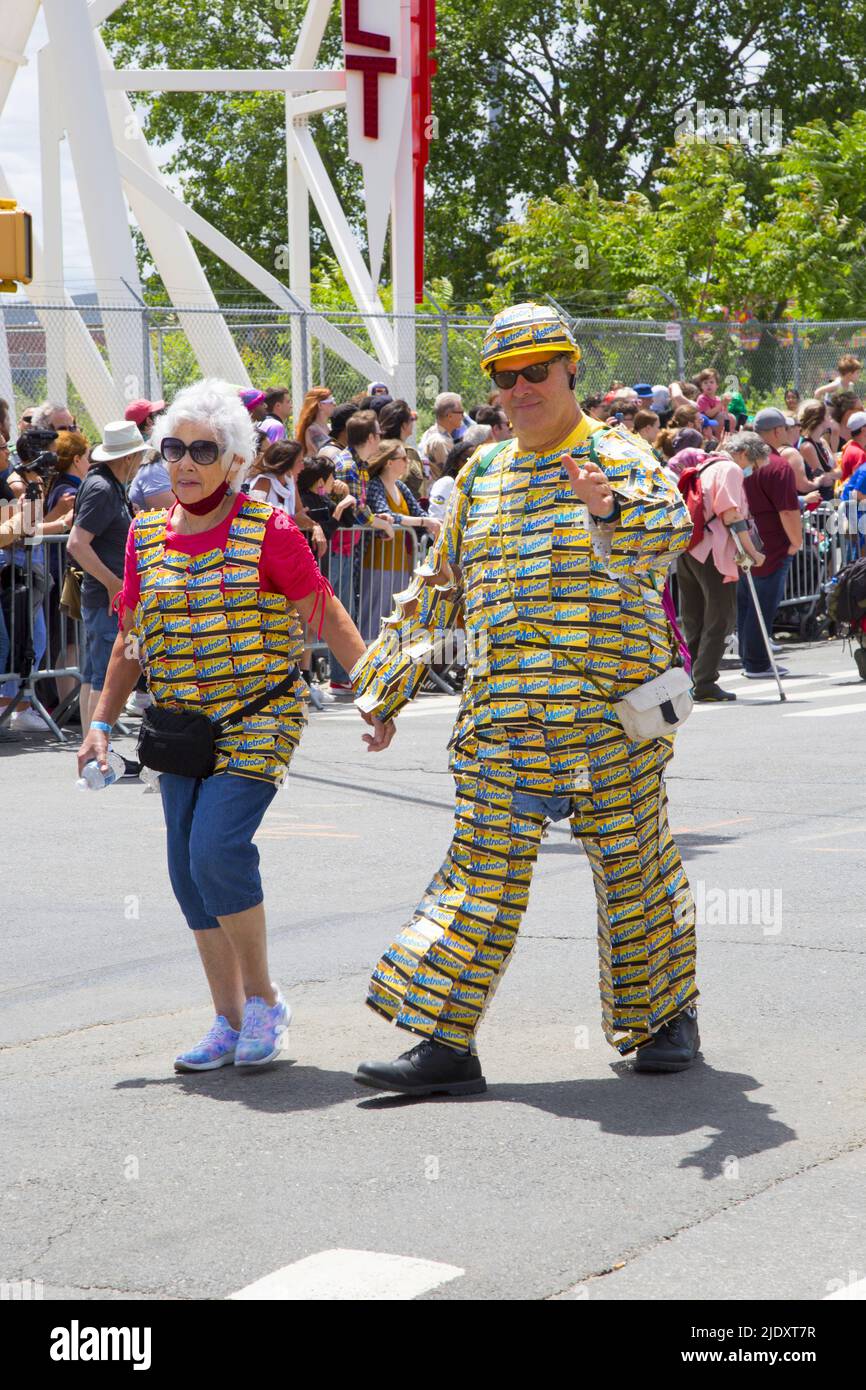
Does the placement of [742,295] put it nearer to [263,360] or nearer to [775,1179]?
[263,360]

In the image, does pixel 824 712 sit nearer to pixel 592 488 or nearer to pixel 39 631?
pixel 39 631

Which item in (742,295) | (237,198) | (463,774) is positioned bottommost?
(463,774)

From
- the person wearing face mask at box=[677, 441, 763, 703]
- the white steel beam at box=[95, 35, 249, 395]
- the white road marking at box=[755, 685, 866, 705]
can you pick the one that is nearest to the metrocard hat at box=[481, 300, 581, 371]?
the person wearing face mask at box=[677, 441, 763, 703]

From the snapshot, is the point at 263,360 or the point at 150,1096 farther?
the point at 263,360

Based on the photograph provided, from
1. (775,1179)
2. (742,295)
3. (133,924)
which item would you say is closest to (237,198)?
(742,295)

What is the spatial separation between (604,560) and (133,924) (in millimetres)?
3276

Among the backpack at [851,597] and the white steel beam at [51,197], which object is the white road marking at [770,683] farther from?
the white steel beam at [51,197]

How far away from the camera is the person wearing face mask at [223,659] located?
5.34 meters

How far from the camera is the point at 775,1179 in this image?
4.48 m

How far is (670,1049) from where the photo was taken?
531 cm

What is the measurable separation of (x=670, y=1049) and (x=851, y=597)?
7.96 ft

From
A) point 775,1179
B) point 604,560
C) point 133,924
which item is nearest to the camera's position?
point 775,1179

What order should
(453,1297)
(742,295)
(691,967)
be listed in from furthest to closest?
(742,295) < (691,967) < (453,1297)

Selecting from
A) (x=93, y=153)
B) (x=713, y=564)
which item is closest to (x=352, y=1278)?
(x=713, y=564)
